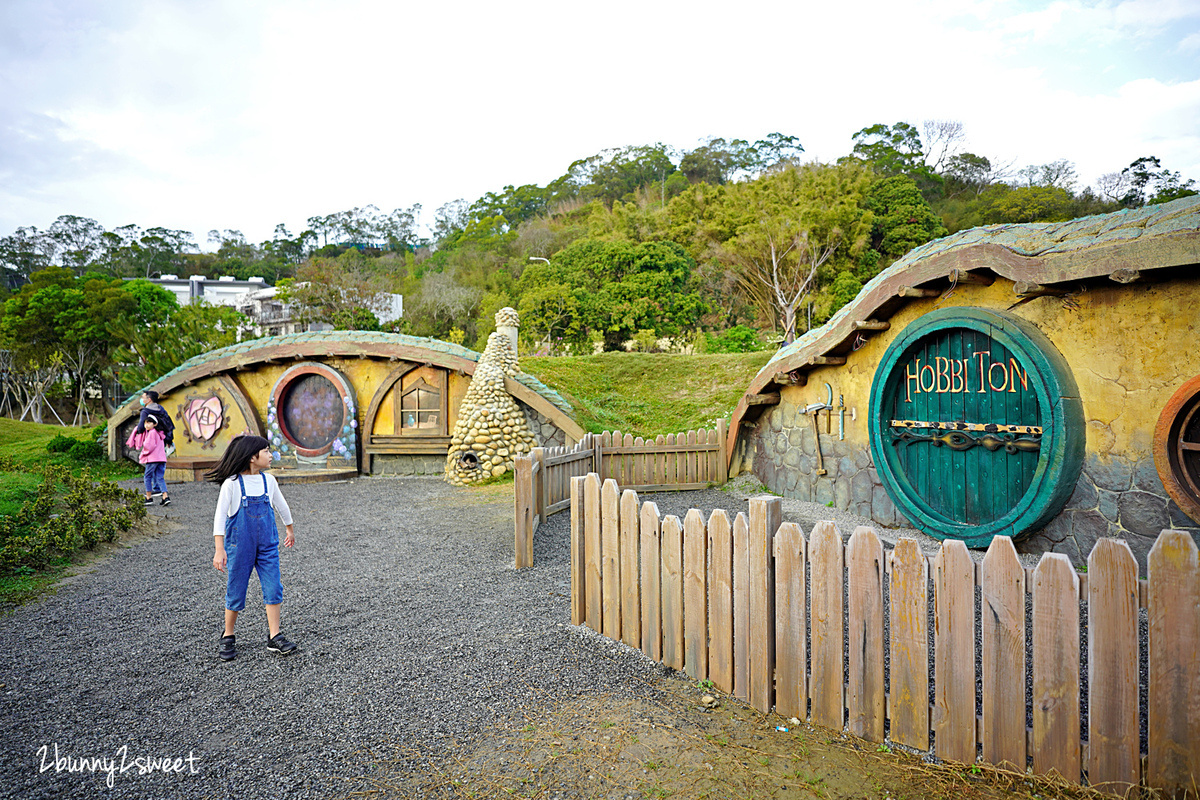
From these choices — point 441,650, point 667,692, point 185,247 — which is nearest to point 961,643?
point 667,692

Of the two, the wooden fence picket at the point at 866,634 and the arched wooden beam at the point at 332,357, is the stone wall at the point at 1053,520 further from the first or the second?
the arched wooden beam at the point at 332,357

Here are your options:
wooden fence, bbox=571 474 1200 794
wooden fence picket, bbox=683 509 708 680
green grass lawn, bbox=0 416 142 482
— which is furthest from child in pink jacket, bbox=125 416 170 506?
wooden fence picket, bbox=683 509 708 680

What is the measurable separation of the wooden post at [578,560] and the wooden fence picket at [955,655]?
8.19 feet

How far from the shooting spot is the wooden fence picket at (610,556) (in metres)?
4.45

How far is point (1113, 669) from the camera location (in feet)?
8.25

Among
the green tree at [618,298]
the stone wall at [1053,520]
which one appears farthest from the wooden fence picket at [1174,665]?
the green tree at [618,298]

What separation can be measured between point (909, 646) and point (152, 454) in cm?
1122

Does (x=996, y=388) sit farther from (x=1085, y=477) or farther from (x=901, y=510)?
(x=901, y=510)

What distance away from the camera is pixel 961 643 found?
2.86 metres

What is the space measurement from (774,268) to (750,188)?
17.5 feet

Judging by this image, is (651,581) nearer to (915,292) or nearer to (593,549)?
(593,549)

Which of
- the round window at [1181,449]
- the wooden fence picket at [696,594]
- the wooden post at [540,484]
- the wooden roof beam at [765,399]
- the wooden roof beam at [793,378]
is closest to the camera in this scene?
the wooden fence picket at [696,594]

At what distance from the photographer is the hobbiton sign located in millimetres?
5277

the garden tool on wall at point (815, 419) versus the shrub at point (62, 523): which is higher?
the garden tool on wall at point (815, 419)
